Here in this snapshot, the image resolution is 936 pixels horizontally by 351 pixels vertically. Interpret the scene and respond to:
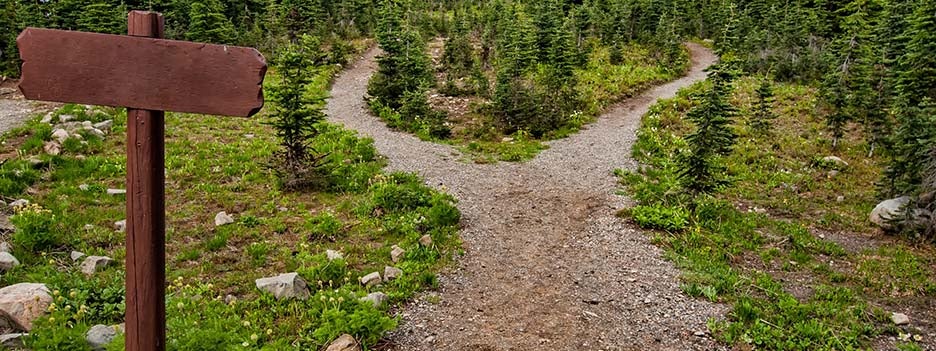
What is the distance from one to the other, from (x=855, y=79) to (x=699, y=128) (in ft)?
53.2

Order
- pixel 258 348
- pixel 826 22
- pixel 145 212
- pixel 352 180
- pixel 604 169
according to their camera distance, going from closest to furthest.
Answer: pixel 145 212, pixel 258 348, pixel 352 180, pixel 604 169, pixel 826 22

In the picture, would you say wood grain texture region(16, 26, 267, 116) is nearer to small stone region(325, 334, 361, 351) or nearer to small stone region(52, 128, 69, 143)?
small stone region(325, 334, 361, 351)

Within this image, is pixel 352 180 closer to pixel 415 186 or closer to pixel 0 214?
pixel 415 186

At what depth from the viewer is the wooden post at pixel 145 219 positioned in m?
3.67

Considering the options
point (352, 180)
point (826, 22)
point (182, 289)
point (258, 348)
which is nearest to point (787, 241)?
point (352, 180)

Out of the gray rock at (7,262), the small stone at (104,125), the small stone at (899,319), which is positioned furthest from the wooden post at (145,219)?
the small stone at (104,125)

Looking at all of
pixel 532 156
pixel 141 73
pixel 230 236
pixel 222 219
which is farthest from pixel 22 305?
pixel 532 156

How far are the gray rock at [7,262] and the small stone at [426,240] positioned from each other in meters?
6.11

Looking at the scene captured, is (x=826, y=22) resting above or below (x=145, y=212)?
above

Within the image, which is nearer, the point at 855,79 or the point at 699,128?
the point at 699,128

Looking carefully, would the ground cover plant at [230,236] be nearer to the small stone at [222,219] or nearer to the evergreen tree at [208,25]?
the small stone at [222,219]

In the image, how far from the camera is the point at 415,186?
13.1 m

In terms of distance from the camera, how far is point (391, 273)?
8.87 metres

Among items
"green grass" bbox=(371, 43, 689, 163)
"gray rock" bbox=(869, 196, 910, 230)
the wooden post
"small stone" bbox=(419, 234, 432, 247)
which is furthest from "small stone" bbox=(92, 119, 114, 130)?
"gray rock" bbox=(869, 196, 910, 230)
